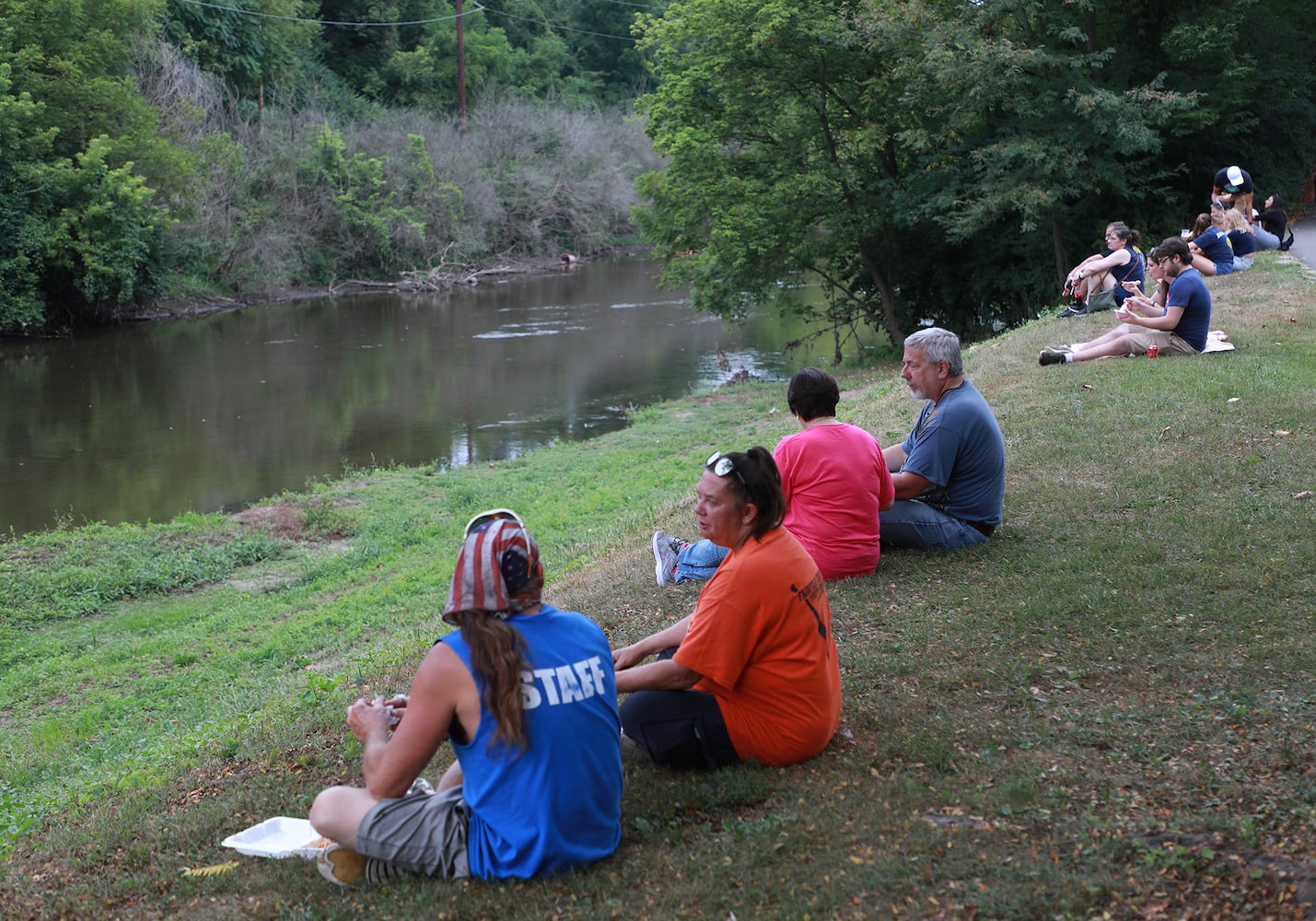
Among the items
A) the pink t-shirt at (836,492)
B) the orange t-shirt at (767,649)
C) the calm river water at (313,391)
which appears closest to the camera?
the orange t-shirt at (767,649)

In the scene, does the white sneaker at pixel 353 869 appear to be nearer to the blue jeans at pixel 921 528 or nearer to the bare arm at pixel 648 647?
the bare arm at pixel 648 647

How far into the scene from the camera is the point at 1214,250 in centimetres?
1656

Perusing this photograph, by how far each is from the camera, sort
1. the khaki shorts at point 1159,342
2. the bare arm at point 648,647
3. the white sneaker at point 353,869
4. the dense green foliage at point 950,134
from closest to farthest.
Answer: the white sneaker at point 353,869
the bare arm at point 648,647
the khaki shorts at point 1159,342
the dense green foliage at point 950,134

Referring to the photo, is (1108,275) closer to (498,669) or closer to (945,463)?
(945,463)

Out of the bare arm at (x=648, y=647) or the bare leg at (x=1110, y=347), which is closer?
the bare arm at (x=648, y=647)

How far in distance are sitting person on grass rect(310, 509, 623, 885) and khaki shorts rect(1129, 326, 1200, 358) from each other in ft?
31.8

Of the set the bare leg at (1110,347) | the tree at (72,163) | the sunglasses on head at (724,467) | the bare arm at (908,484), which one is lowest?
the bare arm at (908,484)

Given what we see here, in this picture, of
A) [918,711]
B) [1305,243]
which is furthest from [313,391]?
[918,711]

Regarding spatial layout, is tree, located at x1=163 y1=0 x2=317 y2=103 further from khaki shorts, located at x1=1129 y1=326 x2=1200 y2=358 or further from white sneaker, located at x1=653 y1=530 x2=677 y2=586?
white sneaker, located at x1=653 y1=530 x2=677 y2=586

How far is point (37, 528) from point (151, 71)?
97.6 ft

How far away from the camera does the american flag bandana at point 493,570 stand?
3383 mm

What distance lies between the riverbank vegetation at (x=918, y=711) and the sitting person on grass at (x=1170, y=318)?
303 mm

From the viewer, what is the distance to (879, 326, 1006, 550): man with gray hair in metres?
6.34

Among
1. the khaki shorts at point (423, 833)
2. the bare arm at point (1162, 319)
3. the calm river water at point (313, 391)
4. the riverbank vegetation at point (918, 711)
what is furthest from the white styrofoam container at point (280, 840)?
the calm river water at point (313, 391)
